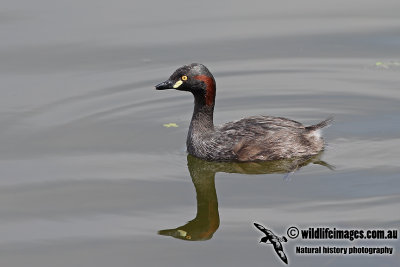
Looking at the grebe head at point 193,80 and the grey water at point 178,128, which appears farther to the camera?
the grebe head at point 193,80

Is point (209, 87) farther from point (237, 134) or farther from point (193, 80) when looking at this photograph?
point (237, 134)

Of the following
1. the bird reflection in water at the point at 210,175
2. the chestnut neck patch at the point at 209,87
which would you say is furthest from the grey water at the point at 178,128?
the chestnut neck patch at the point at 209,87

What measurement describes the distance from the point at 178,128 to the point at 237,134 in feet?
4.15

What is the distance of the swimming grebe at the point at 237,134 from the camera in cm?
978

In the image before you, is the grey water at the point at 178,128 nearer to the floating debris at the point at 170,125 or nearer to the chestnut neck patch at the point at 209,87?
the floating debris at the point at 170,125

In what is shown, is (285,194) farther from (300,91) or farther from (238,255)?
(300,91)

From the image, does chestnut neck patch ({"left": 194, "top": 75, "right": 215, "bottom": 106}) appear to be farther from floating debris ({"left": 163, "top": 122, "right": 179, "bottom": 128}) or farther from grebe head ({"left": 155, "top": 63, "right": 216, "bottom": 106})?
floating debris ({"left": 163, "top": 122, "right": 179, "bottom": 128})

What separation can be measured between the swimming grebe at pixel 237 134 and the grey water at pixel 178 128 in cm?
16

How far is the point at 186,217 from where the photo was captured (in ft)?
28.0

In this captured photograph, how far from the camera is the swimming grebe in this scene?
9.78 m

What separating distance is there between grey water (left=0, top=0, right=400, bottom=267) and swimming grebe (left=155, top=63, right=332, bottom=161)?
0.54 ft

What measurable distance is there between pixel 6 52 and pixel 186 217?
20.1ft

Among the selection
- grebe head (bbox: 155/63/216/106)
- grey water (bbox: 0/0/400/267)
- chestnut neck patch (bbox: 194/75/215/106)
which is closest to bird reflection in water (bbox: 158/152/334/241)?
grey water (bbox: 0/0/400/267)

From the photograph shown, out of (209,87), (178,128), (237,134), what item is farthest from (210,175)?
(178,128)
